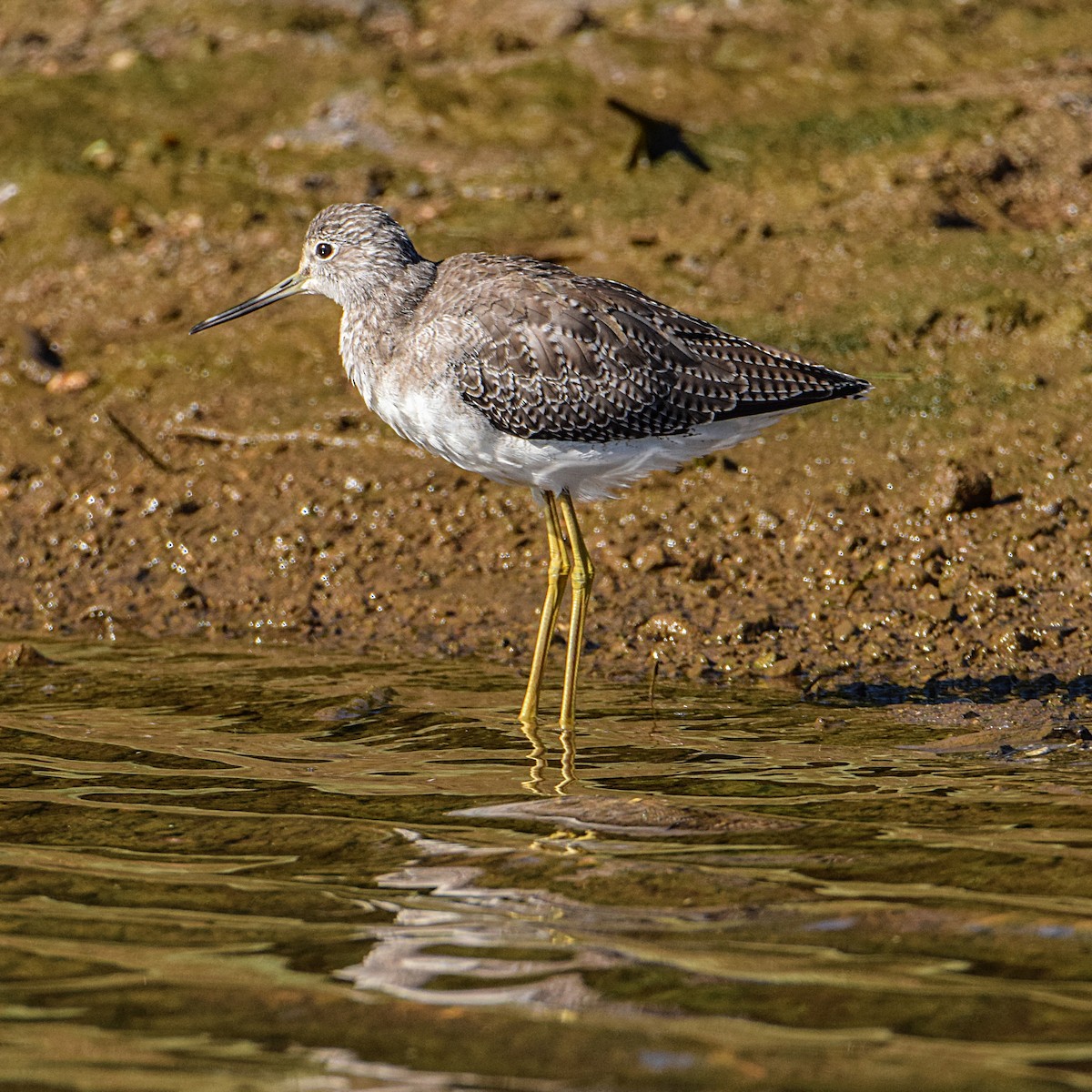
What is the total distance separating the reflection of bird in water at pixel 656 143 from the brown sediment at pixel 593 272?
132 mm

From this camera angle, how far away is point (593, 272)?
1071 cm

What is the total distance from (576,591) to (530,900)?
3172 mm

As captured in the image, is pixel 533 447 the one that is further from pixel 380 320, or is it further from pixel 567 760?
pixel 567 760

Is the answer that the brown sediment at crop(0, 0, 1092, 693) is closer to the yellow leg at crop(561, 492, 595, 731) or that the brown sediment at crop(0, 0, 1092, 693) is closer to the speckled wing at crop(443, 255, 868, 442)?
the yellow leg at crop(561, 492, 595, 731)

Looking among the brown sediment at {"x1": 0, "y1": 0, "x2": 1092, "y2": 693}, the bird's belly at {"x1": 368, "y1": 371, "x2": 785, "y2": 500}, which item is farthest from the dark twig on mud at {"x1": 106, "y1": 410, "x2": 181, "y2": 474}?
the bird's belly at {"x1": 368, "y1": 371, "x2": 785, "y2": 500}

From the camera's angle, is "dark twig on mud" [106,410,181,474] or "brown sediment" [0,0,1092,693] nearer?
"brown sediment" [0,0,1092,693]

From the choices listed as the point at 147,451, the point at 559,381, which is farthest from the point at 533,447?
the point at 147,451

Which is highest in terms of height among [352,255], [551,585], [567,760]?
[352,255]

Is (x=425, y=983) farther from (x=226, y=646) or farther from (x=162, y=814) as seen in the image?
(x=226, y=646)

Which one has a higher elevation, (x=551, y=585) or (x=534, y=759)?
(x=551, y=585)

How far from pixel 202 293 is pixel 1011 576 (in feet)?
19.3

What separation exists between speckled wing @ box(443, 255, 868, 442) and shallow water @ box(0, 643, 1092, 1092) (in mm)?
1369

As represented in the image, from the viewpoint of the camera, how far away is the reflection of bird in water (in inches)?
458

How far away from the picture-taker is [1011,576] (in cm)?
842
